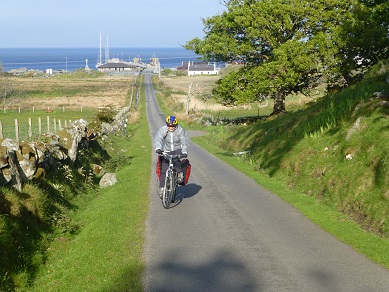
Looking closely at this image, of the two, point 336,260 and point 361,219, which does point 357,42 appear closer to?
point 361,219

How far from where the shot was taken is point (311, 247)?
970cm

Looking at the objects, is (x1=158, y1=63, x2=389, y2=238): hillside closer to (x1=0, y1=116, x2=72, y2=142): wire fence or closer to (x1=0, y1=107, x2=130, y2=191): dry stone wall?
(x1=0, y1=107, x2=130, y2=191): dry stone wall

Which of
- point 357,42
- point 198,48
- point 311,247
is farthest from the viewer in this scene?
point 198,48

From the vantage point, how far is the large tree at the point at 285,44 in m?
34.2

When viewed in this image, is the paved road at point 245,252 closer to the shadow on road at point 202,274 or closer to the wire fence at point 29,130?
the shadow on road at point 202,274

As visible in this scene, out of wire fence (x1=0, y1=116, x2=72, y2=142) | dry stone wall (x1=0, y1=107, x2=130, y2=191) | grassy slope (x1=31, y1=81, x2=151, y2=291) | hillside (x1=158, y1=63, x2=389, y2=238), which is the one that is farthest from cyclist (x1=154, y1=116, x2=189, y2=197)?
wire fence (x1=0, y1=116, x2=72, y2=142)

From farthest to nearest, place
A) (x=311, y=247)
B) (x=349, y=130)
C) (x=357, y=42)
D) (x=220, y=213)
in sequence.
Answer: (x=357, y=42) < (x=349, y=130) < (x=220, y=213) < (x=311, y=247)

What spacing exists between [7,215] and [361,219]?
295 inches

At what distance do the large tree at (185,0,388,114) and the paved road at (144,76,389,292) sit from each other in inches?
868

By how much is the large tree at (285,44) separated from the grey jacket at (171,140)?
72.4 feet

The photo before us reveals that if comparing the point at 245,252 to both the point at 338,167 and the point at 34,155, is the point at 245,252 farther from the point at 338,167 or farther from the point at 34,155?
the point at 34,155

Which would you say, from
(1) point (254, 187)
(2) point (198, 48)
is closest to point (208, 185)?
(1) point (254, 187)

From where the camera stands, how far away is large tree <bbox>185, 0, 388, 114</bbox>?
34.2m

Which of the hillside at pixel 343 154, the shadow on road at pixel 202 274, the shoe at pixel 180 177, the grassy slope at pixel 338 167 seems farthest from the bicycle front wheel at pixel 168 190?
the hillside at pixel 343 154
